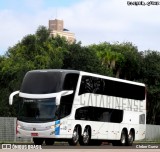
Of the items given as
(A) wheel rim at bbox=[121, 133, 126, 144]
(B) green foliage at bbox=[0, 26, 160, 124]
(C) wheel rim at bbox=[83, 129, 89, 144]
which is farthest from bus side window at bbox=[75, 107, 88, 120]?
(B) green foliage at bbox=[0, 26, 160, 124]

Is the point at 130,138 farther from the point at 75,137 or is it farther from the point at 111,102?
the point at 75,137

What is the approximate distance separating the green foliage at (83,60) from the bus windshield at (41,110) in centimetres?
2407

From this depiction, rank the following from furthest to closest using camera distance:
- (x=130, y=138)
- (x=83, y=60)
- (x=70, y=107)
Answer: (x=83, y=60)
(x=130, y=138)
(x=70, y=107)

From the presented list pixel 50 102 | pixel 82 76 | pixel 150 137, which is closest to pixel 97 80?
pixel 82 76

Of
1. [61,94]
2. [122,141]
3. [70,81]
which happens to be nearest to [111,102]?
[122,141]

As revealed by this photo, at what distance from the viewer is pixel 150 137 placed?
6078 cm

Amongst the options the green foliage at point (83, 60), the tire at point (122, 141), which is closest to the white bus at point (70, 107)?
the tire at point (122, 141)

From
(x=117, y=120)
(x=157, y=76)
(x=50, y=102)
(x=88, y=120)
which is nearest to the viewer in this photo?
(x=50, y=102)

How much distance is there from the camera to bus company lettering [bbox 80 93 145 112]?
33469 mm

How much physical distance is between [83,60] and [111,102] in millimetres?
30723

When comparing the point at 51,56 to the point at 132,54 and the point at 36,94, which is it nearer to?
the point at 132,54

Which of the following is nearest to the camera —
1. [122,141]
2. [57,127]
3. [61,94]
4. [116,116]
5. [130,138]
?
[61,94]

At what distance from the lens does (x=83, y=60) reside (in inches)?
2611

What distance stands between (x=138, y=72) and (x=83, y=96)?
4278 cm
